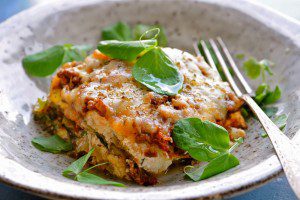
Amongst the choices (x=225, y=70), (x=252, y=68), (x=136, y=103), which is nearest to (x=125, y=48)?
(x=136, y=103)

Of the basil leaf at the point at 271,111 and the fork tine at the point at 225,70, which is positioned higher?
the fork tine at the point at 225,70

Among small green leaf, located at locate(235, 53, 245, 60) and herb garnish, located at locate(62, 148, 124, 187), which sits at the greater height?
herb garnish, located at locate(62, 148, 124, 187)

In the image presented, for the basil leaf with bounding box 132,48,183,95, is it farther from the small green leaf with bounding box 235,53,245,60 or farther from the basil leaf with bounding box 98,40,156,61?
the small green leaf with bounding box 235,53,245,60

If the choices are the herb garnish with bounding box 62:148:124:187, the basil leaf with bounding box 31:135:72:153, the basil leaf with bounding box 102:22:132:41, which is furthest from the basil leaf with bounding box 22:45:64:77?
the herb garnish with bounding box 62:148:124:187

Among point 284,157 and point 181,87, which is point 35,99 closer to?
point 181,87

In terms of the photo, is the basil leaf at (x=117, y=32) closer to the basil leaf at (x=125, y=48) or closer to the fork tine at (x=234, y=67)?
the fork tine at (x=234, y=67)

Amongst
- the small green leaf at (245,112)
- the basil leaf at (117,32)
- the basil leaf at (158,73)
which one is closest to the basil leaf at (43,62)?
the basil leaf at (117,32)
